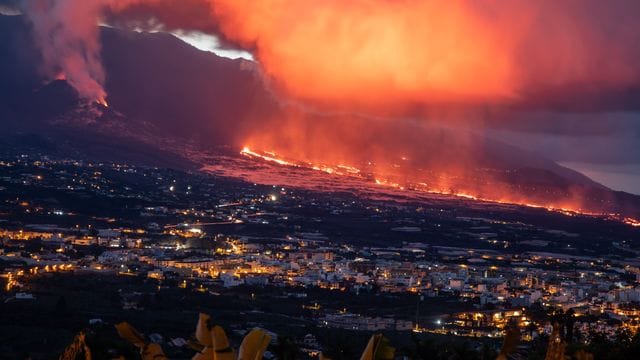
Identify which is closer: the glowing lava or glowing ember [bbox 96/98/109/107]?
the glowing lava

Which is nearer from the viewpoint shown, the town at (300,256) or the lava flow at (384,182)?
the town at (300,256)

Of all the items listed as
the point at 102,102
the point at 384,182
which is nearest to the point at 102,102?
the point at 102,102

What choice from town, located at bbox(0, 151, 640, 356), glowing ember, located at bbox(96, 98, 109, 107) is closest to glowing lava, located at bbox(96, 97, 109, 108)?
glowing ember, located at bbox(96, 98, 109, 107)

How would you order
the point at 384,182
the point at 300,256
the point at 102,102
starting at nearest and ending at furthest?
the point at 300,256 < the point at 384,182 < the point at 102,102

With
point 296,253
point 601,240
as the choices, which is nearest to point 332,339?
Result: point 296,253

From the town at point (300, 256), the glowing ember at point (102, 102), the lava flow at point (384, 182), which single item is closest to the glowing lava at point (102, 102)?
the glowing ember at point (102, 102)

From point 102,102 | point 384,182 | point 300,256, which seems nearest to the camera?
point 300,256

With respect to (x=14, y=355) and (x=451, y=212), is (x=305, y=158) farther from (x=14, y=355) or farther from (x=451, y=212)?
(x=14, y=355)

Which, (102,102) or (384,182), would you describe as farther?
(102,102)

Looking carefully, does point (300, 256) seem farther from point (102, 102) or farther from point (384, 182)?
point (102, 102)

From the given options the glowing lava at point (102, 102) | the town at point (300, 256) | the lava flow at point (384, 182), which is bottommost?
the town at point (300, 256)

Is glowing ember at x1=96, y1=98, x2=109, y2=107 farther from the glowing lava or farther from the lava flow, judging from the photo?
the lava flow

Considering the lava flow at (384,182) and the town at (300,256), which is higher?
the lava flow at (384,182)

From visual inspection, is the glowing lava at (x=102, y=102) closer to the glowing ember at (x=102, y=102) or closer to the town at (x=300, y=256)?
the glowing ember at (x=102, y=102)
